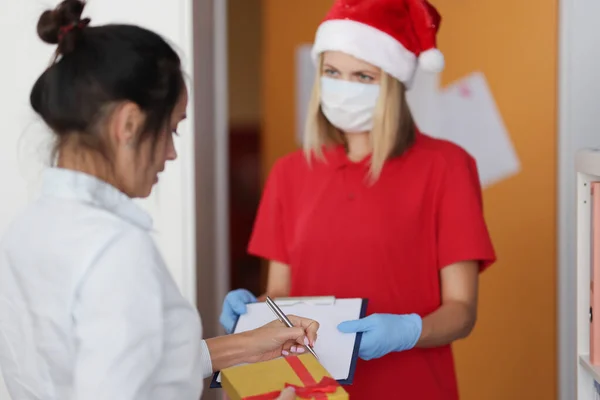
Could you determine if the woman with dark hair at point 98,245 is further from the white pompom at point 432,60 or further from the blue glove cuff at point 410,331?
the white pompom at point 432,60

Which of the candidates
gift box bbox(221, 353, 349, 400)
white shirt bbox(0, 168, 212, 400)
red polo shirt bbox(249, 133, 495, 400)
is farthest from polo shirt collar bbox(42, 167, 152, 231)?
red polo shirt bbox(249, 133, 495, 400)

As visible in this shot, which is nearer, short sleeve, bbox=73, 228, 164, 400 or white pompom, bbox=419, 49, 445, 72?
short sleeve, bbox=73, 228, 164, 400

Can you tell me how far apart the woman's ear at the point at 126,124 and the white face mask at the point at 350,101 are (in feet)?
2.35

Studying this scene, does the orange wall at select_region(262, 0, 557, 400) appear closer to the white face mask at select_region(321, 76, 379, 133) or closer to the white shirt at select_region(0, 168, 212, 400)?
the white face mask at select_region(321, 76, 379, 133)

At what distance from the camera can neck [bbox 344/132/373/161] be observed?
165 centimetres

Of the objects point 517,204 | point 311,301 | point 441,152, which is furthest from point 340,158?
point 517,204

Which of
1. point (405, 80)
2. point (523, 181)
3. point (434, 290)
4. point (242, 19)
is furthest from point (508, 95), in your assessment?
point (242, 19)

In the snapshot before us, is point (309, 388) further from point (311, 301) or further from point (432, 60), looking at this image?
point (432, 60)

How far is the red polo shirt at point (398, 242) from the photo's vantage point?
1543 mm

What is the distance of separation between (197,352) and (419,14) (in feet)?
3.06

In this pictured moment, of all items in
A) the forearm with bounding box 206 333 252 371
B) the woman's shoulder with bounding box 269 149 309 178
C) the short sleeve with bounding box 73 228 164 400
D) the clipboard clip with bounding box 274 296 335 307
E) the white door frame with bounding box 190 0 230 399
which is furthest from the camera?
the white door frame with bounding box 190 0 230 399

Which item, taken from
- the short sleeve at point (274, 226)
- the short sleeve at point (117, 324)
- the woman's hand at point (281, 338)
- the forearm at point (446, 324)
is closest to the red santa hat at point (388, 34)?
the short sleeve at point (274, 226)

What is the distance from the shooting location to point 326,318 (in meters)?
1.40

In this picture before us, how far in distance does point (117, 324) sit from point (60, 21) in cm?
38
